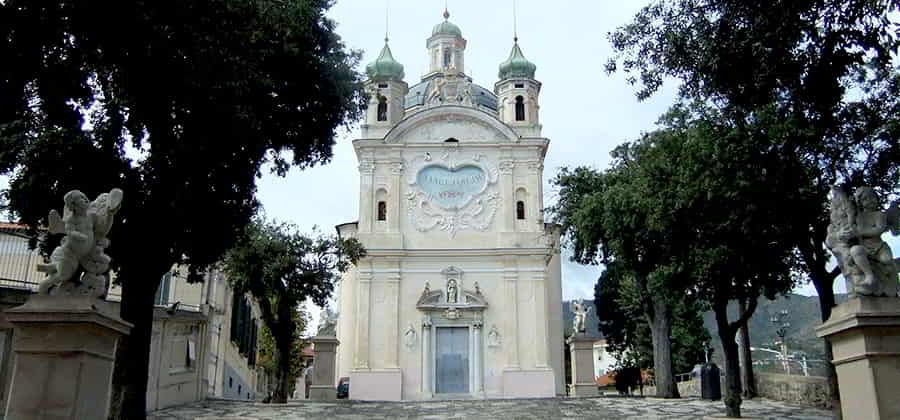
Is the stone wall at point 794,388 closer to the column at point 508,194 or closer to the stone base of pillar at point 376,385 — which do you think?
the column at point 508,194

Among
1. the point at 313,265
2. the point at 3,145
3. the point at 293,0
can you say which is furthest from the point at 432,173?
the point at 3,145

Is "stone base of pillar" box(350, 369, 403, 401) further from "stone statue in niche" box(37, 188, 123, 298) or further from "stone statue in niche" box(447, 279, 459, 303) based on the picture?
"stone statue in niche" box(37, 188, 123, 298)

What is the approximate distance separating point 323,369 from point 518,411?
10.1 metres

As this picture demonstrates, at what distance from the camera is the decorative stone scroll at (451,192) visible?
36.5 metres

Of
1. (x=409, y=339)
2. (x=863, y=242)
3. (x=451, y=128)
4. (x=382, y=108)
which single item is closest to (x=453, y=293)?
(x=409, y=339)

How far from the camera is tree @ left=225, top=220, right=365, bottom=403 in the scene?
25234 mm

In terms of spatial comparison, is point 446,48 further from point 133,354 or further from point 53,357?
point 53,357

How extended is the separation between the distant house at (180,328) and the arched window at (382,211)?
24.7 feet

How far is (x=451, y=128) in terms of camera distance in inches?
1487

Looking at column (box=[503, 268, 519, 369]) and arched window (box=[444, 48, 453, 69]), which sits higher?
arched window (box=[444, 48, 453, 69])

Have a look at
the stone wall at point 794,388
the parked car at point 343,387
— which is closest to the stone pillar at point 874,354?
the stone wall at point 794,388

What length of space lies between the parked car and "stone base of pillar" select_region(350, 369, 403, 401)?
1975mm

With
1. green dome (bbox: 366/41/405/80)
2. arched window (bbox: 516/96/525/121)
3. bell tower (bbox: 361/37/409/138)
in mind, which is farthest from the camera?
green dome (bbox: 366/41/405/80)

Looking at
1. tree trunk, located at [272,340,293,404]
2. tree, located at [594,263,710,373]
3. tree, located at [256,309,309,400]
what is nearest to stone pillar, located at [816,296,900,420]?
tree trunk, located at [272,340,293,404]
